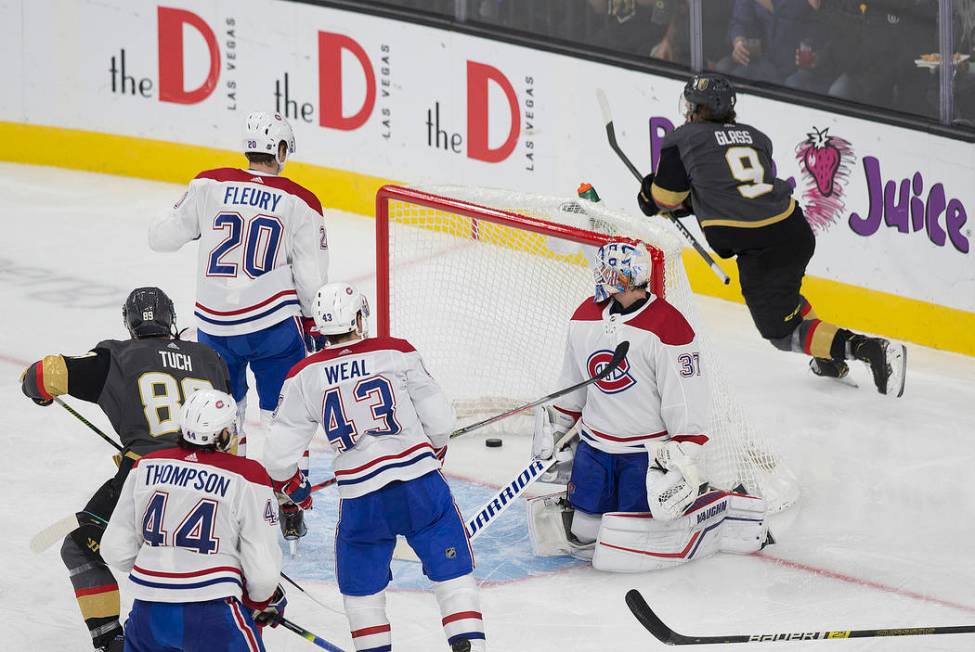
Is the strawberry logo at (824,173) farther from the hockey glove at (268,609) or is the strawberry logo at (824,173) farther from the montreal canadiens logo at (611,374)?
the hockey glove at (268,609)

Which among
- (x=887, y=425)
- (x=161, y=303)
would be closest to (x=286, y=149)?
(x=161, y=303)

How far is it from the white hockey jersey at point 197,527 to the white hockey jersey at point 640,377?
1.28 meters

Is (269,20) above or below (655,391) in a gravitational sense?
above

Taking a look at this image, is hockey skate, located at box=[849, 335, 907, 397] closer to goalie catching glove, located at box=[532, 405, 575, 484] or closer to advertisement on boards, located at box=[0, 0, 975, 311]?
advertisement on boards, located at box=[0, 0, 975, 311]

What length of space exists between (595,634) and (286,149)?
169 cm

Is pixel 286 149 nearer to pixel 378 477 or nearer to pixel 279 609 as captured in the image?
pixel 378 477

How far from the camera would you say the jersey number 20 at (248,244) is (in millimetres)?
4449

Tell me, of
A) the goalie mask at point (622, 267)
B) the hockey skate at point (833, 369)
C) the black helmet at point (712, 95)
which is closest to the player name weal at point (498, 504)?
the goalie mask at point (622, 267)

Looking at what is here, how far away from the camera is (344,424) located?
357 centimetres

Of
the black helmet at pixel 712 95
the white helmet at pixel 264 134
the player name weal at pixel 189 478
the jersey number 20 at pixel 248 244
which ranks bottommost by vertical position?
the player name weal at pixel 189 478

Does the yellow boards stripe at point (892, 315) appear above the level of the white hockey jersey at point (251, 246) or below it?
below

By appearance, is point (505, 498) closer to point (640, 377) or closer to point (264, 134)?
point (640, 377)

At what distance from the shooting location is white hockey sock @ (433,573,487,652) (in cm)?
357

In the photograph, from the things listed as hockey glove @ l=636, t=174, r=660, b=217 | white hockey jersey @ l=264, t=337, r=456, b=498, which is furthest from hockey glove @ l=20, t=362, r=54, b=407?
hockey glove @ l=636, t=174, r=660, b=217
